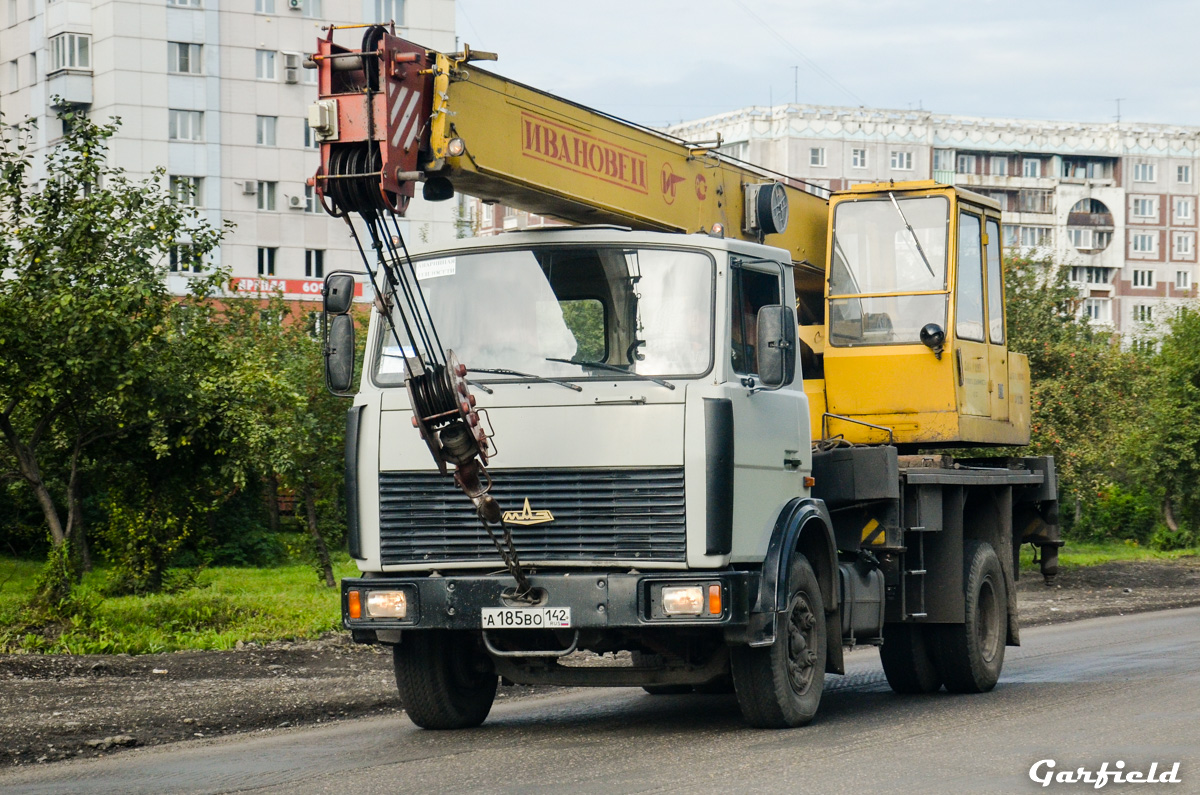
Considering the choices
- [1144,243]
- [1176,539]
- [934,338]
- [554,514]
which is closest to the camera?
[554,514]

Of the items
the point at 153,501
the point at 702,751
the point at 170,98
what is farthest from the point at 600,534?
the point at 170,98

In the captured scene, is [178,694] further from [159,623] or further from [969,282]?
[969,282]

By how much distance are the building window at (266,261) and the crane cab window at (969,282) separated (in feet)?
167

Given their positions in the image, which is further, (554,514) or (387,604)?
(387,604)

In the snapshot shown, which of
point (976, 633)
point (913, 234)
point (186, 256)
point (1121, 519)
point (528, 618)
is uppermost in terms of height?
point (186, 256)

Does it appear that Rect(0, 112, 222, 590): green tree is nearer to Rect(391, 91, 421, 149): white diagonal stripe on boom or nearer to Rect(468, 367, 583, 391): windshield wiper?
Rect(468, 367, 583, 391): windshield wiper

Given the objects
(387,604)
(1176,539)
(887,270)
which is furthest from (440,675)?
(1176,539)

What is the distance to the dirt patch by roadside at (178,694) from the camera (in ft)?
32.6

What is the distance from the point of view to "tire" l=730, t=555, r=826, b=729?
9.27 meters

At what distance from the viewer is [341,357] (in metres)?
9.60

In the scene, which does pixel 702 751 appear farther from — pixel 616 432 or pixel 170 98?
pixel 170 98

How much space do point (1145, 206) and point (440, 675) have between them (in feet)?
318

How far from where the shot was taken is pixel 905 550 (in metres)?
11.3

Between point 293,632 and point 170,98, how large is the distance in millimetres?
47138
